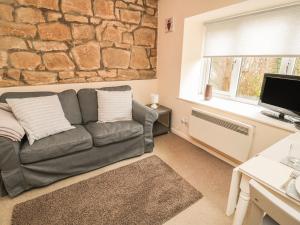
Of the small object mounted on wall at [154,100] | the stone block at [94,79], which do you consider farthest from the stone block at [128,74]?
the small object mounted on wall at [154,100]

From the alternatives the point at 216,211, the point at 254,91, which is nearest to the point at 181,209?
the point at 216,211

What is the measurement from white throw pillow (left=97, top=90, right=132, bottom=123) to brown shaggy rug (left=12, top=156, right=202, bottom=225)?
0.70 meters

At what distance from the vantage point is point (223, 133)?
2166 mm

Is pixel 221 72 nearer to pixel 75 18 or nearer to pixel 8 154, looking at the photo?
pixel 75 18

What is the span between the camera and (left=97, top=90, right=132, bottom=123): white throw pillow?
92.3 inches

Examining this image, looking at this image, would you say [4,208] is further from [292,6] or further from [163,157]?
[292,6]

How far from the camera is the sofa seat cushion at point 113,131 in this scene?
6.56 feet

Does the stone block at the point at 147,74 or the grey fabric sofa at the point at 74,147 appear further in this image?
the stone block at the point at 147,74

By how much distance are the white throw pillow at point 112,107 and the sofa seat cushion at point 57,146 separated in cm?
39

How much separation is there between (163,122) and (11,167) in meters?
2.24

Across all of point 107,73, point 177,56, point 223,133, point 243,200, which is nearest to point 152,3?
point 177,56

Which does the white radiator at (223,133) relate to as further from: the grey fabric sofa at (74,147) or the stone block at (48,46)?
the stone block at (48,46)

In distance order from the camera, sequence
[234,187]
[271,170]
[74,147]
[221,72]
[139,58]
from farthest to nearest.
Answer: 1. [139,58]
2. [221,72]
3. [74,147]
4. [234,187]
5. [271,170]

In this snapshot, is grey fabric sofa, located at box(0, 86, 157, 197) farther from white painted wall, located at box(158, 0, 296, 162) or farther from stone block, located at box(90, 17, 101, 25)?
stone block, located at box(90, 17, 101, 25)
